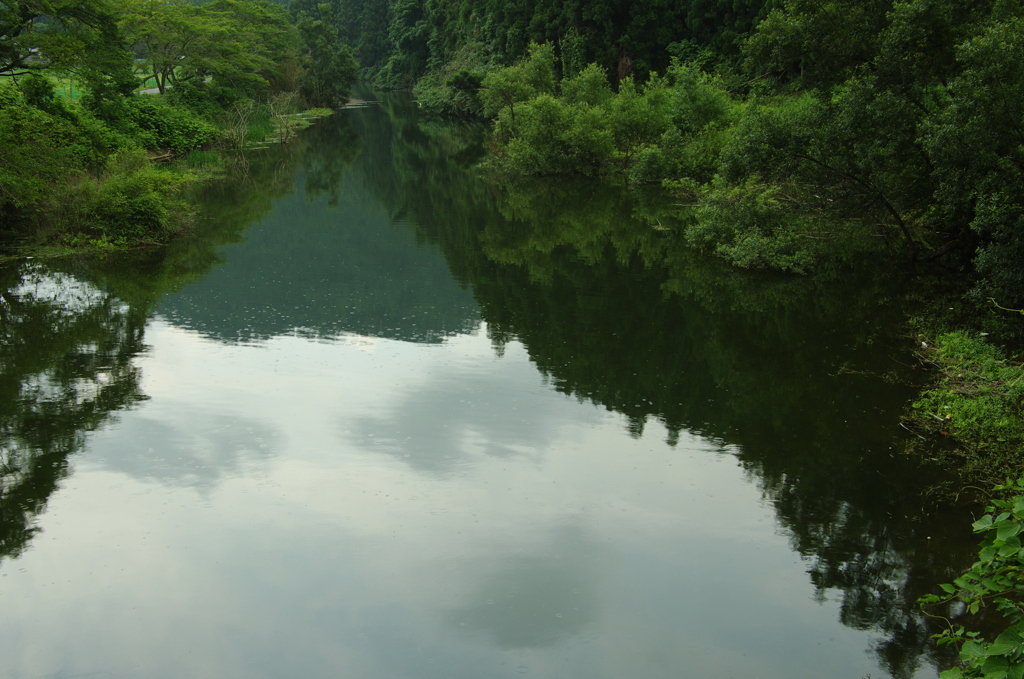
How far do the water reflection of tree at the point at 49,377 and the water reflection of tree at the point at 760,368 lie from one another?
7428mm

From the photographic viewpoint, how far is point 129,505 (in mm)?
10016

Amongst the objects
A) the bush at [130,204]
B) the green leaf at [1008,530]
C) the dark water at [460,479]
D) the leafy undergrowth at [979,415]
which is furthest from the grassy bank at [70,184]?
the green leaf at [1008,530]

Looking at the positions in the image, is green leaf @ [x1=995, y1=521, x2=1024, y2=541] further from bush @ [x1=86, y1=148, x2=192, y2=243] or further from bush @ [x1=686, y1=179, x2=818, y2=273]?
bush @ [x1=86, y1=148, x2=192, y2=243]

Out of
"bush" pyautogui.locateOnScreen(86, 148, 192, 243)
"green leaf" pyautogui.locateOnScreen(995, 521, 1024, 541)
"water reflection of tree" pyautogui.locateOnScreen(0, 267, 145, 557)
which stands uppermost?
"green leaf" pyautogui.locateOnScreen(995, 521, 1024, 541)

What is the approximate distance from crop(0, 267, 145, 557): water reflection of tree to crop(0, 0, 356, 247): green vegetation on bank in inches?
104

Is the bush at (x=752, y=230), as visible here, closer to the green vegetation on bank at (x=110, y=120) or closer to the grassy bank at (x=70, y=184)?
the grassy bank at (x=70, y=184)

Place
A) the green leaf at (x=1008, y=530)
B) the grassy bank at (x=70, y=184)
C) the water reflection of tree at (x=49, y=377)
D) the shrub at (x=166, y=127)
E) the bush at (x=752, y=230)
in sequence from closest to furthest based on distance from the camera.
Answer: the green leaf at (x=1008, y=530)
the water reflection of tree at (x=49, y=377)
the bush at (x=752, y=230)
the grassy bank at (x=70, y=184)
the shrub at (x=166, y=127)

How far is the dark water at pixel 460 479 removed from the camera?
Result: 7.75m

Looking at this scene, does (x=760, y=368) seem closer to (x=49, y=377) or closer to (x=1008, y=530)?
(x=1008, y=530)

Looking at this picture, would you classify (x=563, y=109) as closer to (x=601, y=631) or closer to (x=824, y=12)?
(x=824, y=12)

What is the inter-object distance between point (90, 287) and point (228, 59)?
116 feet

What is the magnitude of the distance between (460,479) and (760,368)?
6569mm

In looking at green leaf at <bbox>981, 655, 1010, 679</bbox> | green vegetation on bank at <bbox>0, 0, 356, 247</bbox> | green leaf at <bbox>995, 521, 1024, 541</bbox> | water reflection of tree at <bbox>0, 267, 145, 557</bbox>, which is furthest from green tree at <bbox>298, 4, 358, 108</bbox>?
green leaf at <bbox>981, 655, 1010, 679</bbox>

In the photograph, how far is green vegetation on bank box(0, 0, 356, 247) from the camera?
849 inches
